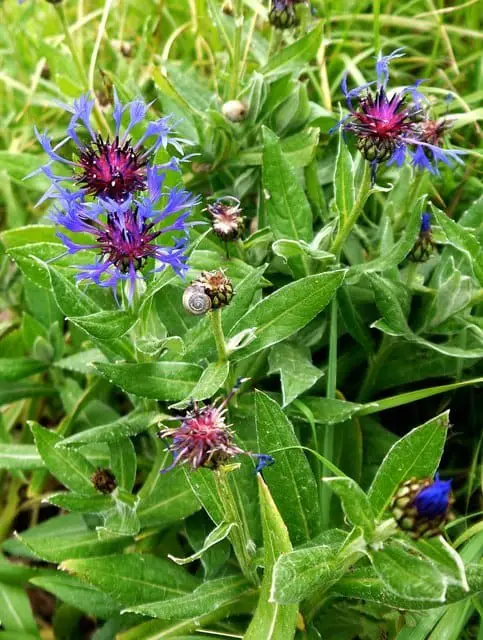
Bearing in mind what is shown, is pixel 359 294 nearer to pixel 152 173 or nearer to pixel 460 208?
pixel 460 208

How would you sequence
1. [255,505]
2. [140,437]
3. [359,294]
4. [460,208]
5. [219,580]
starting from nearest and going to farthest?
[219,580], [255,505], [359,294], [140,437], [460,208]

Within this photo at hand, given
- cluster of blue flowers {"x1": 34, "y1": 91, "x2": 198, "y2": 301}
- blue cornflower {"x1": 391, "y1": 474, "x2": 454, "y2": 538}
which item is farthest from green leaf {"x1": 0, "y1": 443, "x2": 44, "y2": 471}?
blue cornflower {"x1": 391, "y1": 474, "x2": 454, "y2": 538}

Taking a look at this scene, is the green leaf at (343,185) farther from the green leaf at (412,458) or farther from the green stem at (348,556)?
the green stem at (348,556)

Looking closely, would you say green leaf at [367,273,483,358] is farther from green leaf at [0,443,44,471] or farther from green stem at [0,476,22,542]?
green stem at [0,476,22,542]

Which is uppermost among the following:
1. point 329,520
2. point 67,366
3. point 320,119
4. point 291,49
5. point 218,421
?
point 291,49

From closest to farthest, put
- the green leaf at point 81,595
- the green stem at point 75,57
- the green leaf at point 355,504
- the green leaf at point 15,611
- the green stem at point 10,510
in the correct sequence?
1. the green leaf at point 355,504
2. the green leaf at point 81,595
3. the green leaf at point 15,611
4. the green stem at point 75,57
5. the green stem at point 10,510

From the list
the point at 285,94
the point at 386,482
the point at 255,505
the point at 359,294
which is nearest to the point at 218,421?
the point at 386,482

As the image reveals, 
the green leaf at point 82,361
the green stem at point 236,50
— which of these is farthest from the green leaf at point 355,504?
the green stem at point 236,50
